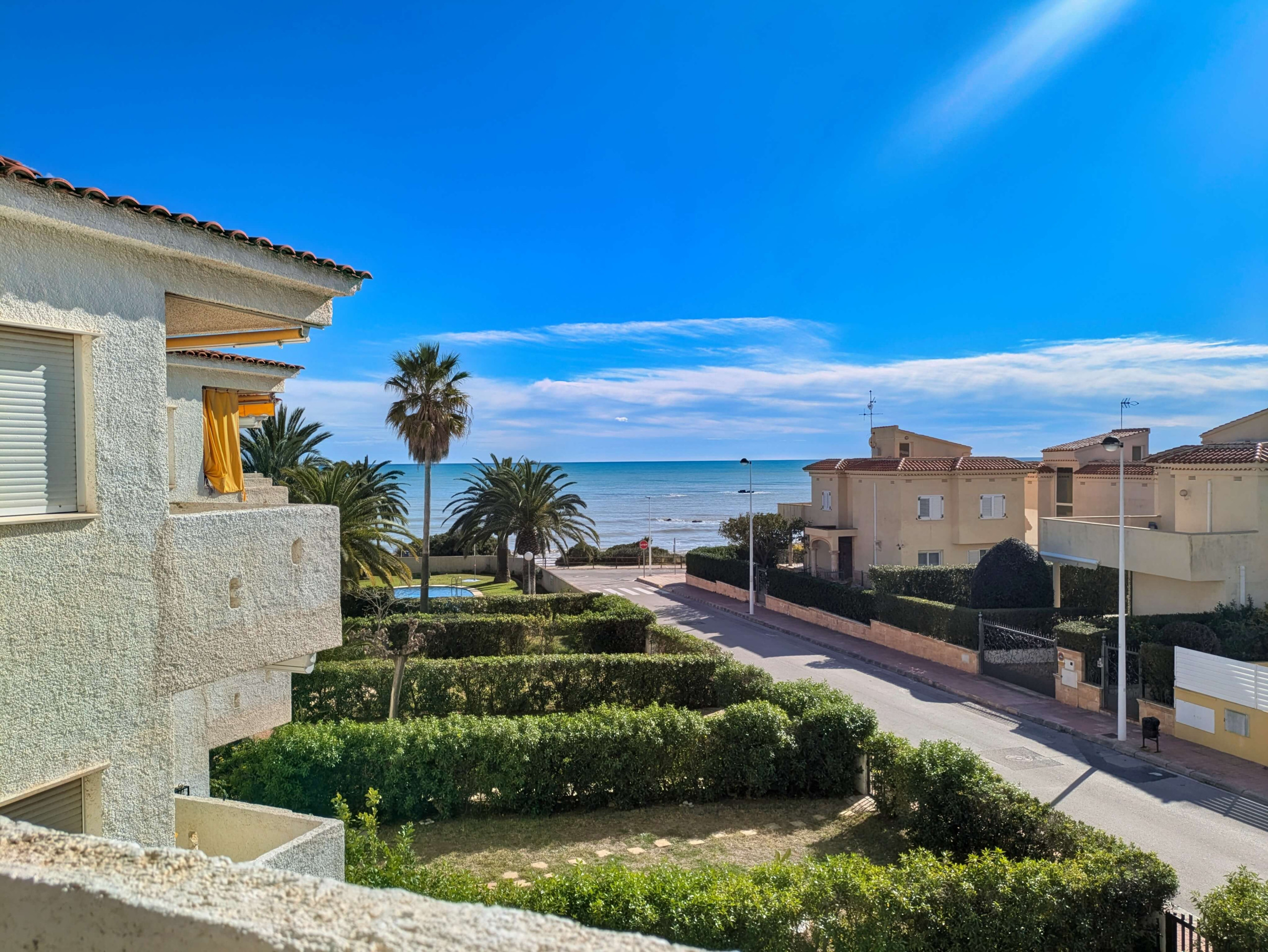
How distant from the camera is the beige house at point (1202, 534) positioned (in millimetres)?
24312

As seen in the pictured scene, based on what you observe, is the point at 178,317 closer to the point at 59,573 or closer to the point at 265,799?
the point at 59,573

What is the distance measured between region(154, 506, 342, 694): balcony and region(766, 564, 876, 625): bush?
26.8 metres

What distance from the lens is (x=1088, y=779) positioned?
663 inches

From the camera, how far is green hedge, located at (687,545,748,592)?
43.4m

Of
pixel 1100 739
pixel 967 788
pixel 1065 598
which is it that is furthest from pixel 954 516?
pixel 967 788

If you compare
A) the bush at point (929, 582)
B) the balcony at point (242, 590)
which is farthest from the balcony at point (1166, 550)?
the balcony at point (242, 590)

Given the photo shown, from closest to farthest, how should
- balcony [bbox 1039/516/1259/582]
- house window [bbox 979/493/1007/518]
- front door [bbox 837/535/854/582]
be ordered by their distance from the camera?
balcony [bbox 1039/516/1259/582] < house window [bbox 979/493/1007/518] < front door [bbox 837/535/854/582]

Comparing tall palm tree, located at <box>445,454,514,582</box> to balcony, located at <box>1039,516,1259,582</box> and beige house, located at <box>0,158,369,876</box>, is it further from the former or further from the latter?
beige house, located at <box>0,158,369,876</box>

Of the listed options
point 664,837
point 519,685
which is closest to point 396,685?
point 519,685

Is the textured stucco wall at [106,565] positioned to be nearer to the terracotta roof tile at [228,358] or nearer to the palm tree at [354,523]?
the terracotta roof tile at [228,358]

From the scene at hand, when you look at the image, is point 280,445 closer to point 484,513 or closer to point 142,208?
point 484,513

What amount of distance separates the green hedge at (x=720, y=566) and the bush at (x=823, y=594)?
0.72 metres

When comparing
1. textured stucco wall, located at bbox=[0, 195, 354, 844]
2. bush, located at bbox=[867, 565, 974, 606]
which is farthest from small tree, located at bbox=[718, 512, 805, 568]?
textured stucco wall, located at bbox=[0, 195, 354, 844]

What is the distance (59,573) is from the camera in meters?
6.24
